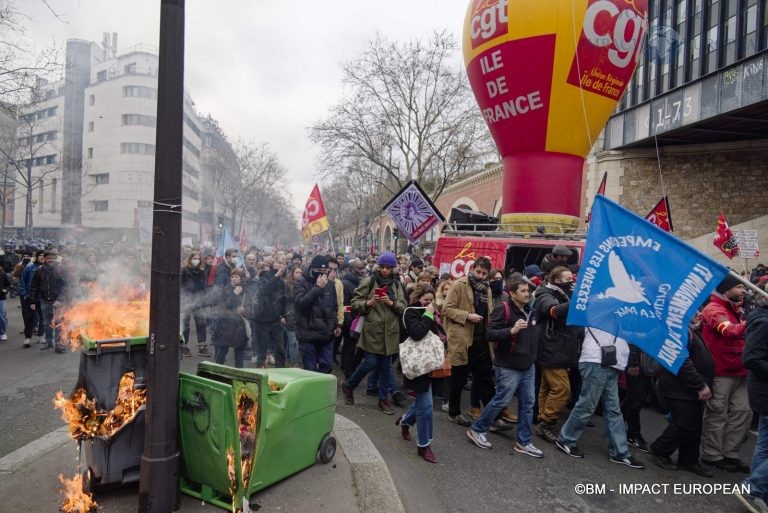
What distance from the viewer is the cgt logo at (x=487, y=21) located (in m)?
10.1

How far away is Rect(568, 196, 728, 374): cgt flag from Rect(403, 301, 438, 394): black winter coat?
4.11 ft

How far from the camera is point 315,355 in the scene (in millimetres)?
6605

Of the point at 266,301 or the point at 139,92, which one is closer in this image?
the point at 139,92

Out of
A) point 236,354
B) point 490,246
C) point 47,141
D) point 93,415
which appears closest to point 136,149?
point 236,354

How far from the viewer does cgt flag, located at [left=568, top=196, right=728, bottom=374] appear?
3570mm

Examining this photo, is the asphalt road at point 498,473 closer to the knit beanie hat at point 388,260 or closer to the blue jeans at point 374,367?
the blue jeans at point 374,367

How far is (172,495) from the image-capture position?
337cm

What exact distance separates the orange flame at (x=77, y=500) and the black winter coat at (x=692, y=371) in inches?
191

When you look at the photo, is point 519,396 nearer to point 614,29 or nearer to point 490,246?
point 490,246

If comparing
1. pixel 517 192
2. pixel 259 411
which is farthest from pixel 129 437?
pixel 517 192

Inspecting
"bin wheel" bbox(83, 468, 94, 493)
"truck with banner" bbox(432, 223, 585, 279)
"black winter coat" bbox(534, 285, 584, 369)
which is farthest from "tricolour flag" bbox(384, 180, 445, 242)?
"bin wheel" bbox(83, 468, 94, 493)

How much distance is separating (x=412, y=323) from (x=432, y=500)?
4.83 feet

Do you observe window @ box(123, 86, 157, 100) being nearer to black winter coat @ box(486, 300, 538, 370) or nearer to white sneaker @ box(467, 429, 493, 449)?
black winter coat @ box(486, 300, 538, 370)

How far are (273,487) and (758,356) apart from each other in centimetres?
382
